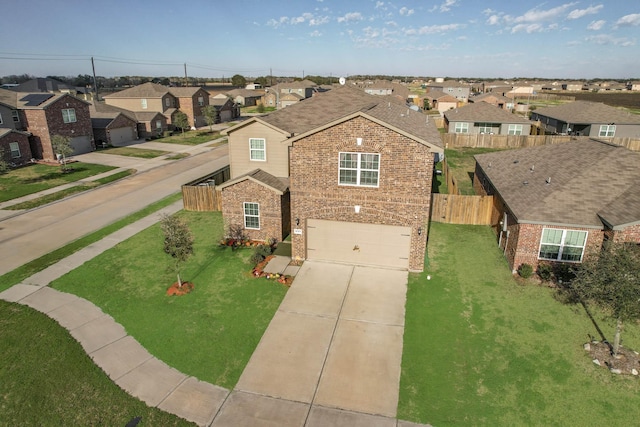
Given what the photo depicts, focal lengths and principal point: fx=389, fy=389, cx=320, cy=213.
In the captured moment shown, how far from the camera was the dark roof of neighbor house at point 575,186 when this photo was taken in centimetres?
1645

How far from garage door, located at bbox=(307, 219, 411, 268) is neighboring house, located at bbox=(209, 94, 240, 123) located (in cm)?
5834

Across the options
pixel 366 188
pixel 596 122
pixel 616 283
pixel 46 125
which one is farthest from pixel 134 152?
pixel 596 122

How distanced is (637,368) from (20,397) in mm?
18178

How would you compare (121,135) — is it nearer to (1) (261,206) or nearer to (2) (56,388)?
(1) (261,206)

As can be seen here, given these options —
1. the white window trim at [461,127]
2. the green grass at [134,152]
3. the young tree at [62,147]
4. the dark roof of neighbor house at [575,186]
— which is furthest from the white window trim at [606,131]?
the young tree at [62,147]

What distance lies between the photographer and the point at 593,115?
151ft

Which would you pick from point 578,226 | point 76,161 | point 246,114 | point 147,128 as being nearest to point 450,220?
point 578,226

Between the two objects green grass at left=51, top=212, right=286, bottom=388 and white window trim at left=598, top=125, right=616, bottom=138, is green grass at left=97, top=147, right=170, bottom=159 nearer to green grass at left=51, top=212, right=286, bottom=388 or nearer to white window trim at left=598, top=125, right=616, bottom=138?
green grass at left=51, top=212, right=286, bottom=388

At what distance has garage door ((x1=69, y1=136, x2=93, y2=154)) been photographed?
4359 centimetres

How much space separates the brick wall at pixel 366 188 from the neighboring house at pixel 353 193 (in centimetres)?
4

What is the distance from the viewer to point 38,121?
3997cm

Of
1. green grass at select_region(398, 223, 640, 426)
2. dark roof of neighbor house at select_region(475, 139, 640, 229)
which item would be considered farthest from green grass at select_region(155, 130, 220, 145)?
green grass at select_region(398, 223, 640, 426)

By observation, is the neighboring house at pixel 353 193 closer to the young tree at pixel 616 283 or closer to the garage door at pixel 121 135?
the young tree at pixel 616 283

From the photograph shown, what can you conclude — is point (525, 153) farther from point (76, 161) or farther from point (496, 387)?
Answer: point (76, 161)
